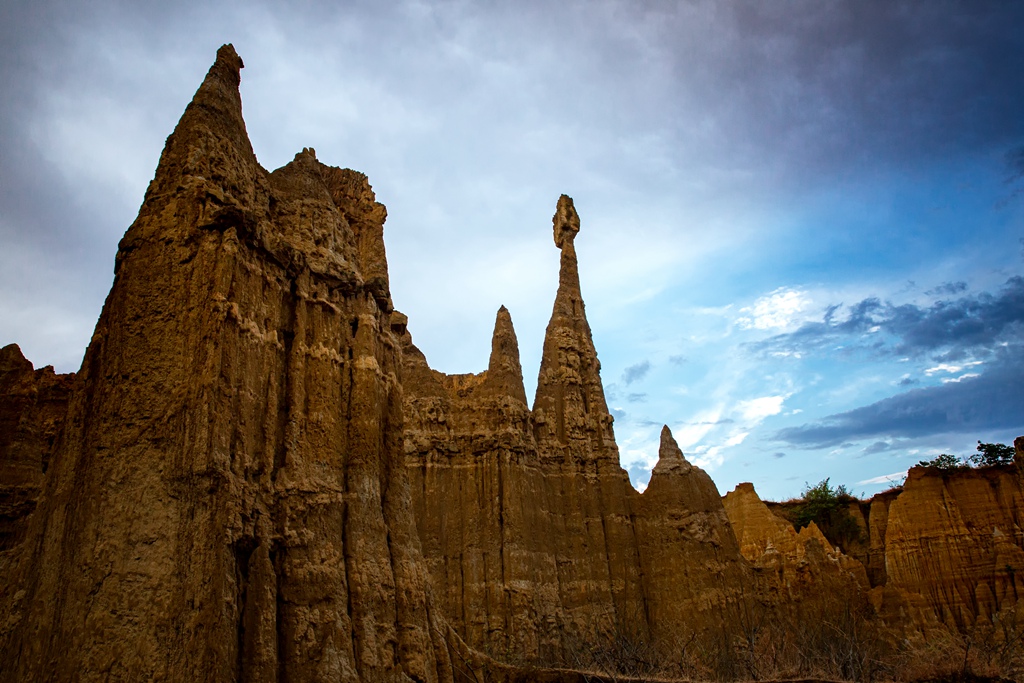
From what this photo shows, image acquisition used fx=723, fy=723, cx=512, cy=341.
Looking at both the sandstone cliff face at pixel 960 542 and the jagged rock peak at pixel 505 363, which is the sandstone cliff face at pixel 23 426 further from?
the sandstone cliff face at pixel 960 542

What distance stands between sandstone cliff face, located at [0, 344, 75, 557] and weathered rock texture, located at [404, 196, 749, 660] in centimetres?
1136

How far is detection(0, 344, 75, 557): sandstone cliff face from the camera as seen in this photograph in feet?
49.7

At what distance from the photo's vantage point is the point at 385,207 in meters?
16.5

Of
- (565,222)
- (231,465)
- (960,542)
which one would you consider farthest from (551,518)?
(960,542)

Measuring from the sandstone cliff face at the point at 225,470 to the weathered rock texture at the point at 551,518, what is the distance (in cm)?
1213

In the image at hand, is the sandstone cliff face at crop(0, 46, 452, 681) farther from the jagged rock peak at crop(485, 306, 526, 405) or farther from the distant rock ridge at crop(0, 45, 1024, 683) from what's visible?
the jagged rock peak at crop(485, 306, 526, 405)

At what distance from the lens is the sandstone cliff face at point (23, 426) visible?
1514 cm

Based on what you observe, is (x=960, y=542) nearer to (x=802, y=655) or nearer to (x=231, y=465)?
(x=802, y=655)

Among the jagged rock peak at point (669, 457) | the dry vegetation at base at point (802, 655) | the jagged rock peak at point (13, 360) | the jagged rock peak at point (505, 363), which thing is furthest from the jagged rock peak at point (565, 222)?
the jagged rock peak at point (13, 360)

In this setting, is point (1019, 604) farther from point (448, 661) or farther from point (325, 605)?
point (325, 605)

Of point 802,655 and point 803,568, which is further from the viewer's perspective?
point 803,568

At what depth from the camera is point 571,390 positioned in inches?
1198

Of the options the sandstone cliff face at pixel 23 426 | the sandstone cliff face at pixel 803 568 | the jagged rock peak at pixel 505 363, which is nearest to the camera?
the sandstone cliff face at pixel 23 426

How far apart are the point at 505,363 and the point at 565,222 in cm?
1134
